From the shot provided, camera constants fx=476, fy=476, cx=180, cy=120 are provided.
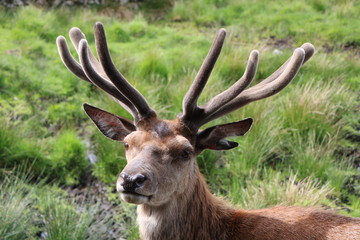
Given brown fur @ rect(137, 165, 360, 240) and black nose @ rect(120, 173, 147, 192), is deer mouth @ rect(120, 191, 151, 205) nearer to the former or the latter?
black nose @ rect(120, 173, 147, 192)

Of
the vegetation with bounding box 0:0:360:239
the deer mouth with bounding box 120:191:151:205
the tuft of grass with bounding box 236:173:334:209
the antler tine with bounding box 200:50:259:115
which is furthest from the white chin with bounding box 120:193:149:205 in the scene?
the tuft of grass with bounding box 236:173:334:209

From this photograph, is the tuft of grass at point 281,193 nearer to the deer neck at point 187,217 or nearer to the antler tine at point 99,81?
the deer neck at point 187,217

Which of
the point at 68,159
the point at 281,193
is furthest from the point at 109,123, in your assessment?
the point at 68,159

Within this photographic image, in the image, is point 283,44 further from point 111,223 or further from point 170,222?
point 170,222

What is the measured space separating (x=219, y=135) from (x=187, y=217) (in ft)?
1.93

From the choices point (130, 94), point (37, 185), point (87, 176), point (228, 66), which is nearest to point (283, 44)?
point (228, 66)

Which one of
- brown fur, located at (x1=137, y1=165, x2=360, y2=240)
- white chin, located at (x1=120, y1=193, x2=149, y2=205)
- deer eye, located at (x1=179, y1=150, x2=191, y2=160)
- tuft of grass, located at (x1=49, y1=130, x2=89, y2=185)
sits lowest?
tuft of grass, located at (x1=49, y1=130, x2=89, y2=185)

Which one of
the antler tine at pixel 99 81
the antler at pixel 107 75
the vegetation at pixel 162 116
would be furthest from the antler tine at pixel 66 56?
the vegetation at pixel 162 116

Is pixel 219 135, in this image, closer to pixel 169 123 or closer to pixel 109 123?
pixel 169 123

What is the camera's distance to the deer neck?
3.08 m

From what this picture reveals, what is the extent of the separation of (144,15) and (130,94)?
27.1ft

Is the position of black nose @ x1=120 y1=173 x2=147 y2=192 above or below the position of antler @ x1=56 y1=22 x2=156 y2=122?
below

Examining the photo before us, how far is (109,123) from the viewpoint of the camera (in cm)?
339

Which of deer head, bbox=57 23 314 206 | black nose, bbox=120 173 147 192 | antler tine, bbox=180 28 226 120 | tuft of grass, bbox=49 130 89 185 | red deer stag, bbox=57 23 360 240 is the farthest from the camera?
tuft of grass, bbox=49 130 89 185
